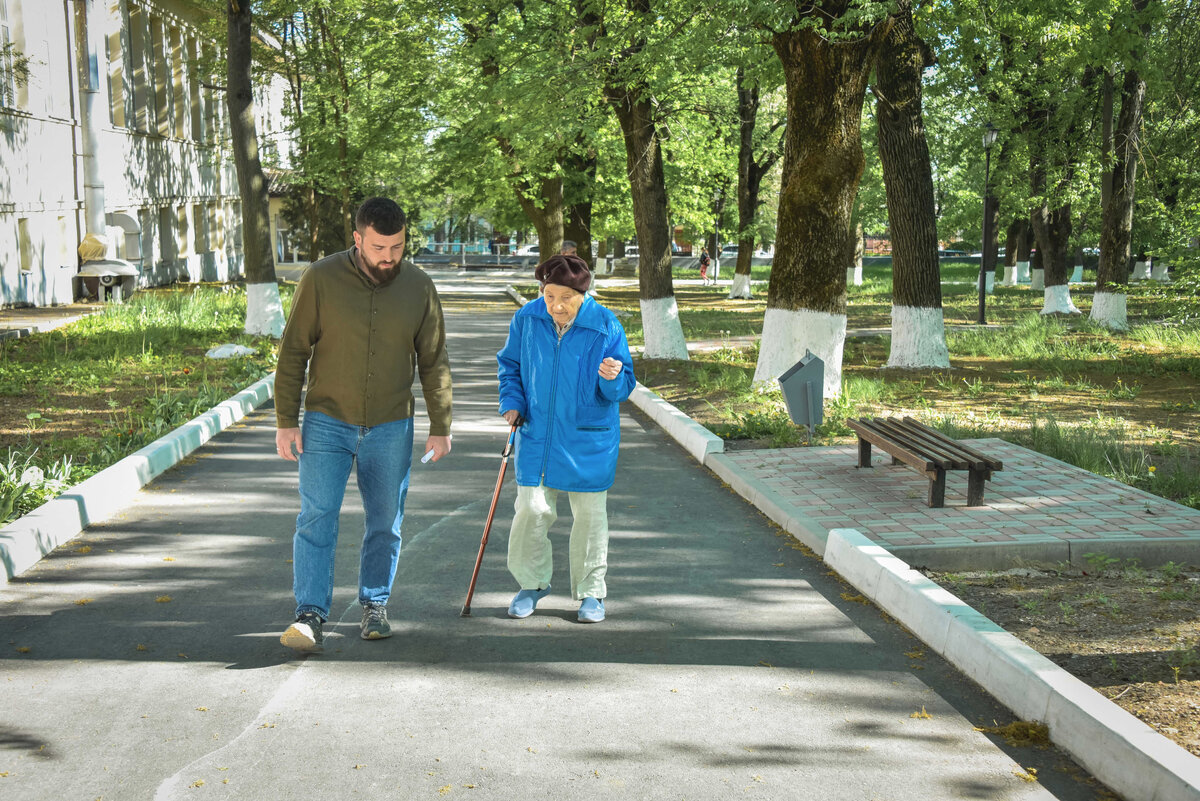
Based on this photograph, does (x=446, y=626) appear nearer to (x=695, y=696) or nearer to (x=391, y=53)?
(x=695, y=696)

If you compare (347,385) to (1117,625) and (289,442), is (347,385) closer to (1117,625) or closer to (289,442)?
(289,442)

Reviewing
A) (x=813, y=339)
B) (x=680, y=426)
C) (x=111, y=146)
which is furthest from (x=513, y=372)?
(x=111, y=146)

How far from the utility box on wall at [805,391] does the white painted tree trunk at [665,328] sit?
7241mm

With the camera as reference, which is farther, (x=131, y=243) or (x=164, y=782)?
(x=131, y=243)

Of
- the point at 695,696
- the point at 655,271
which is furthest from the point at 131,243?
the point at 695,696

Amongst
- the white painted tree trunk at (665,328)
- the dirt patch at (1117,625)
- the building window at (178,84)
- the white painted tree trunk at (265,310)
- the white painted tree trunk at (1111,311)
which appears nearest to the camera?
the dirt patch at (1117,625)

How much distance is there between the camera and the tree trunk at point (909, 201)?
15.8 metres

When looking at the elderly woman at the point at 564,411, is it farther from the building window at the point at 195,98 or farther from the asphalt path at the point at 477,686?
the building window at the point at 195,98

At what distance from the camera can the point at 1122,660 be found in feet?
16.3

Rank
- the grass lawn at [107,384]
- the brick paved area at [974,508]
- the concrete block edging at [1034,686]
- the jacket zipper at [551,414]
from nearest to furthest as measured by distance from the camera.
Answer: the concrete block edging at [1034,686]
the jacket zipper at [551,414]
the brick paved area at [974,508]
the grass lawn at [107,384]

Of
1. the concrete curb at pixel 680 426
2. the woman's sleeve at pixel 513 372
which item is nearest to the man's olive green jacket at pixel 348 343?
the woman's sleeve at pixel 513 372

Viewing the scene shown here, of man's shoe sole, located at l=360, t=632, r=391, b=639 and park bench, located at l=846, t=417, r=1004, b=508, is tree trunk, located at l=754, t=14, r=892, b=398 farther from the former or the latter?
man's shoe sole, located at l=360, t=632, r=391, b=639

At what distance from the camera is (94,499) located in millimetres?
7637

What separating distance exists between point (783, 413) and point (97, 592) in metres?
7.02
